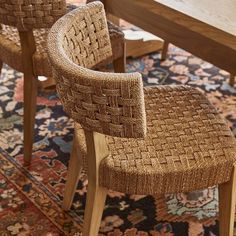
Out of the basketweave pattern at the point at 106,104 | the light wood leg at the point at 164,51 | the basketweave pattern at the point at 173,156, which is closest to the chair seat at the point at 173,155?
the basketweave pattern at the point at 173,156

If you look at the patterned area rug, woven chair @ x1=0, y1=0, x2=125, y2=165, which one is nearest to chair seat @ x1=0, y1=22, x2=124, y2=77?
woven chair @ x1=0, y1=0, x2=125, y2=165

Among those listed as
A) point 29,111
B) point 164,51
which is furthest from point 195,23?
A: point 164,51

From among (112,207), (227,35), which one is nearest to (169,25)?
(227,35)

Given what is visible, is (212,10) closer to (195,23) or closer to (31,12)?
(195,23)

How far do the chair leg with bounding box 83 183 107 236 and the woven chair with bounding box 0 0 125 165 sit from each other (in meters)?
0.54

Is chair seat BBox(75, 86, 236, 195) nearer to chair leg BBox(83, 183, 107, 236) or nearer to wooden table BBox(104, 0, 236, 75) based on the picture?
chair leg BBox(83, 183, 107, 236)

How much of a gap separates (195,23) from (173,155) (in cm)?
35

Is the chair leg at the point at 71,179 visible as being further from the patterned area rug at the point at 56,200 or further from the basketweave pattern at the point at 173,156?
the basketweave pattern at the point at 173,156

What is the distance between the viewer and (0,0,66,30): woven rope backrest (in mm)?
1514

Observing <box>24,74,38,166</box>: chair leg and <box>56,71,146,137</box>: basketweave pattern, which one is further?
<box>24,74,38,166</box>: chair leg

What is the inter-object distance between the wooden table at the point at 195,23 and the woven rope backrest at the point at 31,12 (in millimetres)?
217

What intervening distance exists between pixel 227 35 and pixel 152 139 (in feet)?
1.12

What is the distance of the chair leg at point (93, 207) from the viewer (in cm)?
127

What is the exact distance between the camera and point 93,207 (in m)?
1.29
